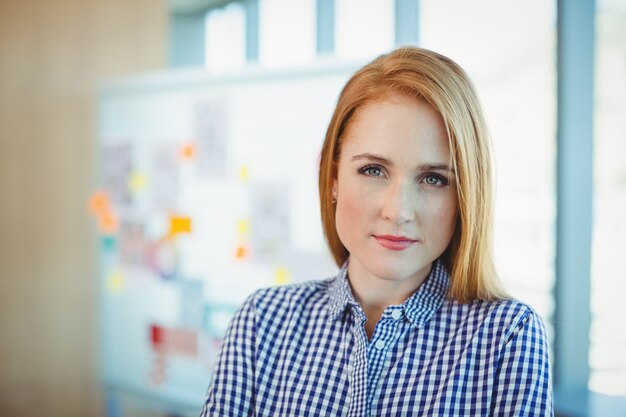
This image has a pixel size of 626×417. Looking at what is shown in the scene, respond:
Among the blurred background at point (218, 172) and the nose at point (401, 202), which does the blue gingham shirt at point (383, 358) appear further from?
the blurred background at point (218, 172)

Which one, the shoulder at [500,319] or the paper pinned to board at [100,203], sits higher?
the paper pinned to board at [100,203]

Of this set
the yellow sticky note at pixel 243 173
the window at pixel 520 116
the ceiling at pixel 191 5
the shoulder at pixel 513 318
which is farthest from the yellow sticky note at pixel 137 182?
the shoulder at pixel 513 318

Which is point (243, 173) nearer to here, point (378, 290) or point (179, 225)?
point (179, 225)

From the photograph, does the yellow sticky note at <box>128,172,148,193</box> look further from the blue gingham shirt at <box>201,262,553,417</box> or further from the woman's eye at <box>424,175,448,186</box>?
the woman's eye at <box>424,175,448,186</box>

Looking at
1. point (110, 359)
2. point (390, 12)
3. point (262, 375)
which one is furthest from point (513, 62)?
point (110, 359)

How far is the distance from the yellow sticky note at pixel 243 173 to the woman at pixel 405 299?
143cm

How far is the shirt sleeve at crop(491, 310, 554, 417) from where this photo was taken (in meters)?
0.90

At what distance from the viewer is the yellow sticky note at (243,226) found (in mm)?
2516

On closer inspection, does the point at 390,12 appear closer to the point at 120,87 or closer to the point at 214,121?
the point at 214,121

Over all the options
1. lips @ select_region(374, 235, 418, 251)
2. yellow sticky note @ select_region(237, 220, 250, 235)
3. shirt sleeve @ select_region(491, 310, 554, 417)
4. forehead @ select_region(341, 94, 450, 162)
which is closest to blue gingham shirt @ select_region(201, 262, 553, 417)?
shirt sleeve @ select_region(491, 310, 554, 417)

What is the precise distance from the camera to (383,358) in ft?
3.33

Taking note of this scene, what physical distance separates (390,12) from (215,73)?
777 millimetres

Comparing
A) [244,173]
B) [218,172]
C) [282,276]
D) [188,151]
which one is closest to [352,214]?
[282,276]

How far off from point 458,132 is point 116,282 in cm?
243
